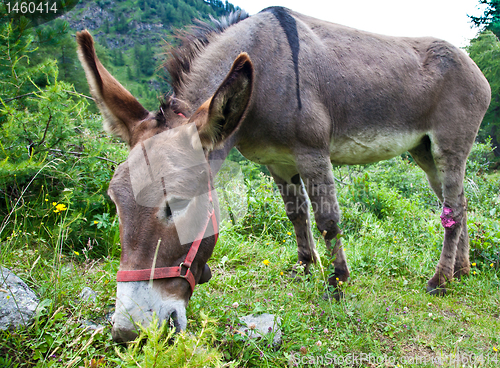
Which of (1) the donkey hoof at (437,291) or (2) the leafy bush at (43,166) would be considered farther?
(1) the donkey hoof at (437,291)

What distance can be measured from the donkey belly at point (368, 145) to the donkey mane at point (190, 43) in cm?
145

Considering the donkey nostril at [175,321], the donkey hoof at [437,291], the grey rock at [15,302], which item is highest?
the donkey nostril at [175,321]

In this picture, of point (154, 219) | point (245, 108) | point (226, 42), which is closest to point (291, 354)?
point (154, 219)

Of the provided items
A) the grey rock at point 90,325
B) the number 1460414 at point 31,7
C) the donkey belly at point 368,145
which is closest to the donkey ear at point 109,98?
the grey rock at point 90,325

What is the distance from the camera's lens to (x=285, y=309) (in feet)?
8.12

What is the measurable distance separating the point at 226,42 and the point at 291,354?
7.85ft

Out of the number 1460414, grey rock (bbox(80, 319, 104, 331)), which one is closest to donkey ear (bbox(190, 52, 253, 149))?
grey rock (bbox(80, 319, 104, 331))

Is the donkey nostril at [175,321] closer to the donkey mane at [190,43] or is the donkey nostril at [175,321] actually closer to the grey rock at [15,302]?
the grey rock at [15,302]

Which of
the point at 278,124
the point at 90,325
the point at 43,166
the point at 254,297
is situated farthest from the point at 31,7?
the point at 254,297

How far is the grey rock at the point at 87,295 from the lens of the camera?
7.12 ft

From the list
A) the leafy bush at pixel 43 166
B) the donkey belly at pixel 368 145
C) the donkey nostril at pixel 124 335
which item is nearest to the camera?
the donkey nostril at pixel 124 335

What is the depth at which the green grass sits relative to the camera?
1.76 m

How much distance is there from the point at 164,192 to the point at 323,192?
1513 millimetres

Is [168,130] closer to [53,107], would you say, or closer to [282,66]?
[282,66]
